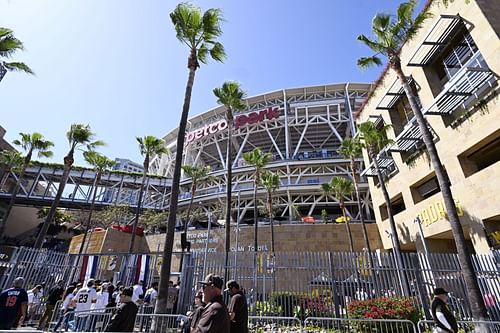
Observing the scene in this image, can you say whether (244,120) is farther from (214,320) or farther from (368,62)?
(214,320)

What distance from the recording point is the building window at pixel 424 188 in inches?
691

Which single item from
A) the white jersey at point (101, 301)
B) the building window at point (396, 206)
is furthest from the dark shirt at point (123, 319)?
the building window at point (396, 206)

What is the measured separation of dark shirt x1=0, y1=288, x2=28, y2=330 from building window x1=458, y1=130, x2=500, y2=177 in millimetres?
19723

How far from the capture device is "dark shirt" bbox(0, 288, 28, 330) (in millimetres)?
6177

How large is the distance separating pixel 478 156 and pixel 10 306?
839 inches

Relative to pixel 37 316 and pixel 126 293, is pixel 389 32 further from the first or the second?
pixel 37 316

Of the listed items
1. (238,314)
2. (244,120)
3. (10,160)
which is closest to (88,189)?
(10,160)

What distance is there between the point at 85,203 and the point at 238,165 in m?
25.6

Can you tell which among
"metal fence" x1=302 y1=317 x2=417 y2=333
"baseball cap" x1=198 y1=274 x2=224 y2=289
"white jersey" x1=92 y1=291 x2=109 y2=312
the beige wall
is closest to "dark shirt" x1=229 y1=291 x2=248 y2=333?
"baseball cap" x1=198 y1=274 x2=224 y2=289

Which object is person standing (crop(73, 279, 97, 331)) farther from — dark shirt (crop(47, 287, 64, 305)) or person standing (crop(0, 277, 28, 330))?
person standing (crop(0, 277, 28, 330))

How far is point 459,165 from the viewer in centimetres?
1454

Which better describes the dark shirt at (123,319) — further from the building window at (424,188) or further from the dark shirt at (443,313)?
the building window at (424,188)

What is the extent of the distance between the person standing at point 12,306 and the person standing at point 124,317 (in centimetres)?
300

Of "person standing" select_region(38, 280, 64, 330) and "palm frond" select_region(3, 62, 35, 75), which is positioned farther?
"palm frond" select_region(3, 62, 35, 75)
